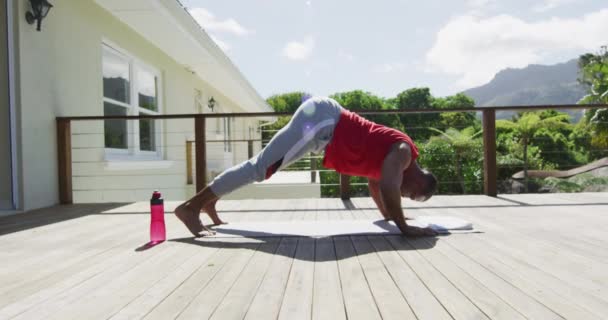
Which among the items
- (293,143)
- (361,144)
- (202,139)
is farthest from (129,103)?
(361,144)

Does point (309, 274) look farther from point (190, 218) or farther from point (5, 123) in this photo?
point (5, 123)

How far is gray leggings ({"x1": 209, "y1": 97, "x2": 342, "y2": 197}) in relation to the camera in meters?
2.20

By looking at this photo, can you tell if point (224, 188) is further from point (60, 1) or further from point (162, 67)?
point (162, 67)

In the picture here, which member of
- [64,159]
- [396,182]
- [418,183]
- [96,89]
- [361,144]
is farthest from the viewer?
[96,89]

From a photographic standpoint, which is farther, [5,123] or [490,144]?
[490,144]

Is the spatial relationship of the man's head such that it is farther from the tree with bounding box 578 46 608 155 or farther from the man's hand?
the tree with bounding box 578 46 608 155

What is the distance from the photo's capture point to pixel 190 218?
2273 mm

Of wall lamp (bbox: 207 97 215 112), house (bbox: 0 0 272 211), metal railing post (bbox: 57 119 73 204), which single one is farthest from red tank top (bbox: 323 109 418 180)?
wall lamp (bbox: 207 97 215 112)

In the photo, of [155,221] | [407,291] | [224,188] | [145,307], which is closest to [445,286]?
[407,291]

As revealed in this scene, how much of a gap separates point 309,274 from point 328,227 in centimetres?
96

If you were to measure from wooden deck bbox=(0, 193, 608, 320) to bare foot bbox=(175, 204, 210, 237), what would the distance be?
71 millimetres

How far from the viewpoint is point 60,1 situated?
3814 mm

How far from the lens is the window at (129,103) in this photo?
15.7 feet

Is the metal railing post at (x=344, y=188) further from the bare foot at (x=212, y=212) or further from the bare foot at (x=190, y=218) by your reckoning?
the bare foot at (x=190, y=218)
